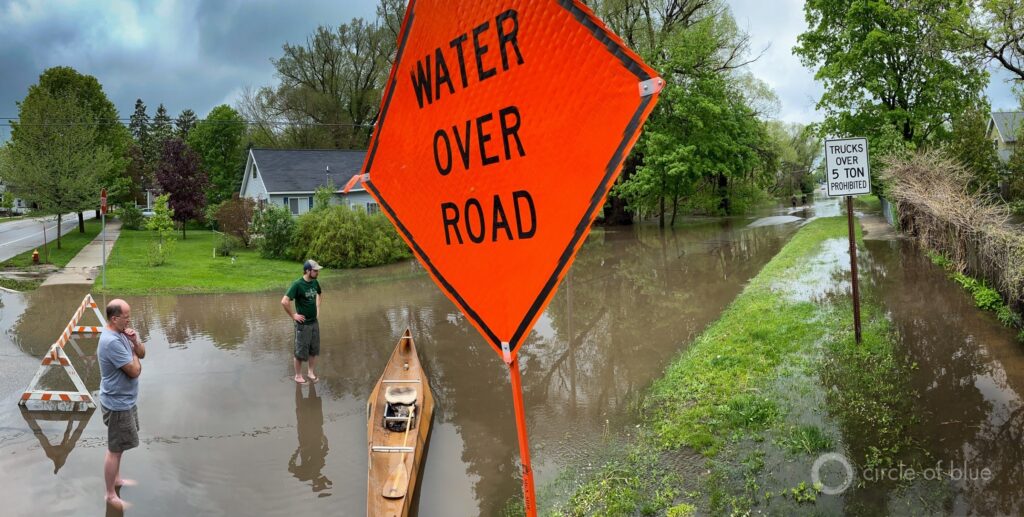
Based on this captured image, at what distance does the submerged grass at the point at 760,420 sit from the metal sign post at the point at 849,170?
107 centimetres

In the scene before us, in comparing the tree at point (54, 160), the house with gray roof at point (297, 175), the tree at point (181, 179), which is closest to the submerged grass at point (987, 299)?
the house with gray roof at point (297, 175)

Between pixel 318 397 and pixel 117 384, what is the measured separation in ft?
10.4

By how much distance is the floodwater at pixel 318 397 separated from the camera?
5621mm

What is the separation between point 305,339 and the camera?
8414 mm

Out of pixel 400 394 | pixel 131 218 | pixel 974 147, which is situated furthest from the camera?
pixel 131 218

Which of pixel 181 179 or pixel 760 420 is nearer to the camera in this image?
pixel 760 420

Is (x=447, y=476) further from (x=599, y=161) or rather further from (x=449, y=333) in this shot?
(x=449, y=333)

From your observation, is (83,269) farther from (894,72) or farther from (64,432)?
(894,72)

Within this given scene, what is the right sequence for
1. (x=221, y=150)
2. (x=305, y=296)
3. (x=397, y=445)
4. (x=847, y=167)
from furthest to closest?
(x=221, y=150)
(x=305, y=296)
(x=847, y=167)
(x=397, y=445)

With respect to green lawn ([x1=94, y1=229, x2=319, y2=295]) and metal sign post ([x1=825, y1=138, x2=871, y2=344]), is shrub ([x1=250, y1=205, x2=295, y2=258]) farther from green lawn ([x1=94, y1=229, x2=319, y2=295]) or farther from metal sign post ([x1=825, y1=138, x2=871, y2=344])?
metal sign post ([x1=825, y1=138, x2=871, y2=344])

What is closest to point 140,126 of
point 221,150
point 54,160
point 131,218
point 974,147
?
point 221,150

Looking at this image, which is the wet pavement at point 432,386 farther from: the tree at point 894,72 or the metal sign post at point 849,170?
the tree at point 894,72

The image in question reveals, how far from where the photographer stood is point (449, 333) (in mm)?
11438

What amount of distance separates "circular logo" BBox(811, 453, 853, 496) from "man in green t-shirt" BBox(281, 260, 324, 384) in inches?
244
